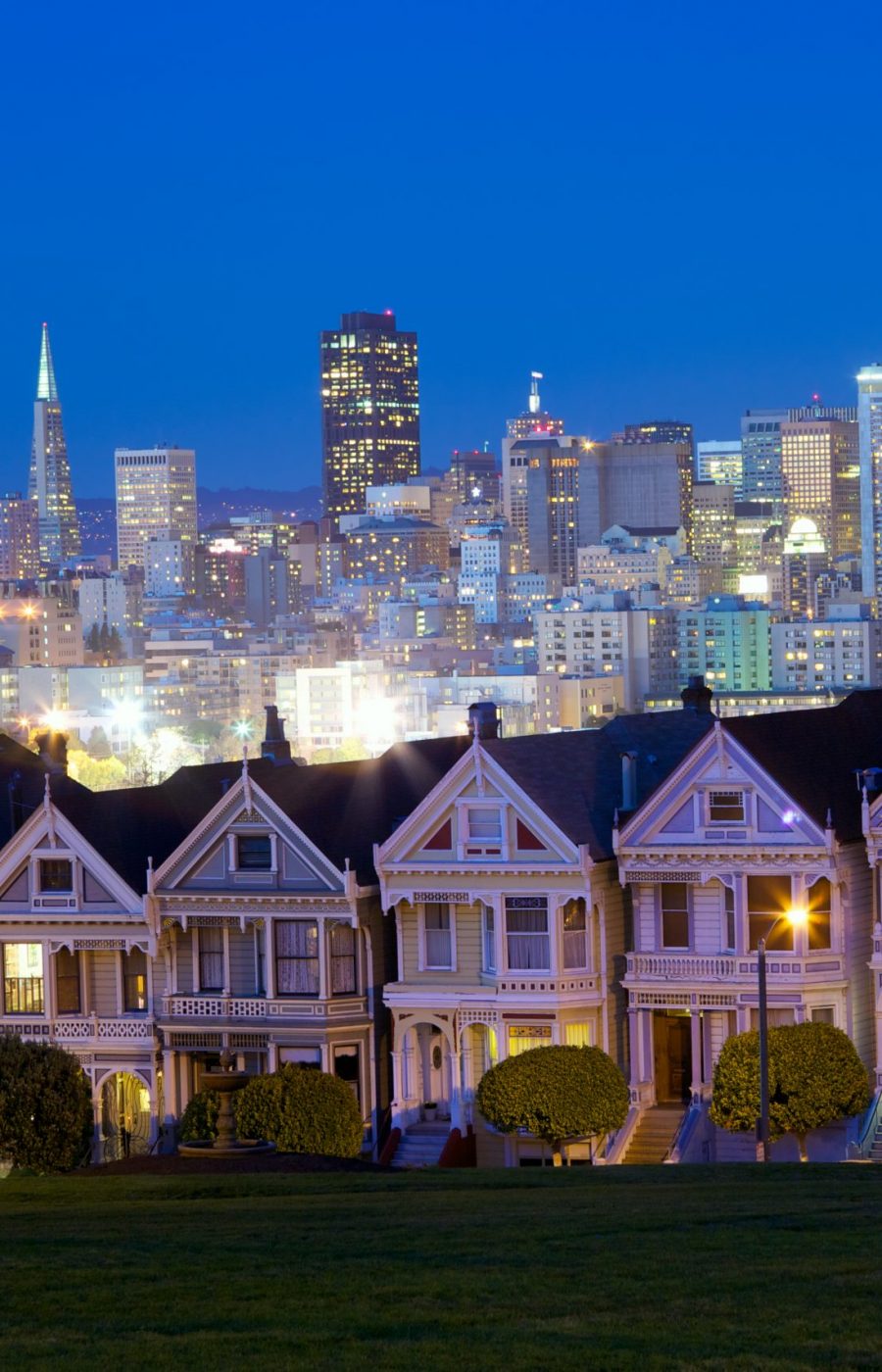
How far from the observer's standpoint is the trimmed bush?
134 ft

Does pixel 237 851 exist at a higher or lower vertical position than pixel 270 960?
higher

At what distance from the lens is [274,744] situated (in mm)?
48625

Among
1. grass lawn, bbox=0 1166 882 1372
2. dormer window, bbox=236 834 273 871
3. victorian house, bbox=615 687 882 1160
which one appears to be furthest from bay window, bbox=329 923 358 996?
grass lawn, bbox=0 1166 882 1372

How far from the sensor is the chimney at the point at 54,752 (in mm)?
49406

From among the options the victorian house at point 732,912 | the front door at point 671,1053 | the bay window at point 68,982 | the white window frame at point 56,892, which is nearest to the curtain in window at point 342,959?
the white window frame at point 56,892

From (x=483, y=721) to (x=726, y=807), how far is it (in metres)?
4.31

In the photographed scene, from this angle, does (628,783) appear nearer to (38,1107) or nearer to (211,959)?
(211,959)

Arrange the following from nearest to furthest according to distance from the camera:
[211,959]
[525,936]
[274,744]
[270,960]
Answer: [525,936]
[270,960]
[211,959]
[274,744]

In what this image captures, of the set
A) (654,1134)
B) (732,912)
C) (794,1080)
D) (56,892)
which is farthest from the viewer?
(56,892)

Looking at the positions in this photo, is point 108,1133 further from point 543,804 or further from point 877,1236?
point 877,1236

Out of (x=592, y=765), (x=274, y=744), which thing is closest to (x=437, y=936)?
(x=592, y=765)

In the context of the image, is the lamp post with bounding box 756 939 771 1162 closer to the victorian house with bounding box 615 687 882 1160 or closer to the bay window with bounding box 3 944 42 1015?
the victorian house with bounding box 615 687 882 1160

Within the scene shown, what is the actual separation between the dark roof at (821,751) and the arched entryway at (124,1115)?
1079cm

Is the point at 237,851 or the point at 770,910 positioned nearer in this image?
the point at 770,910
